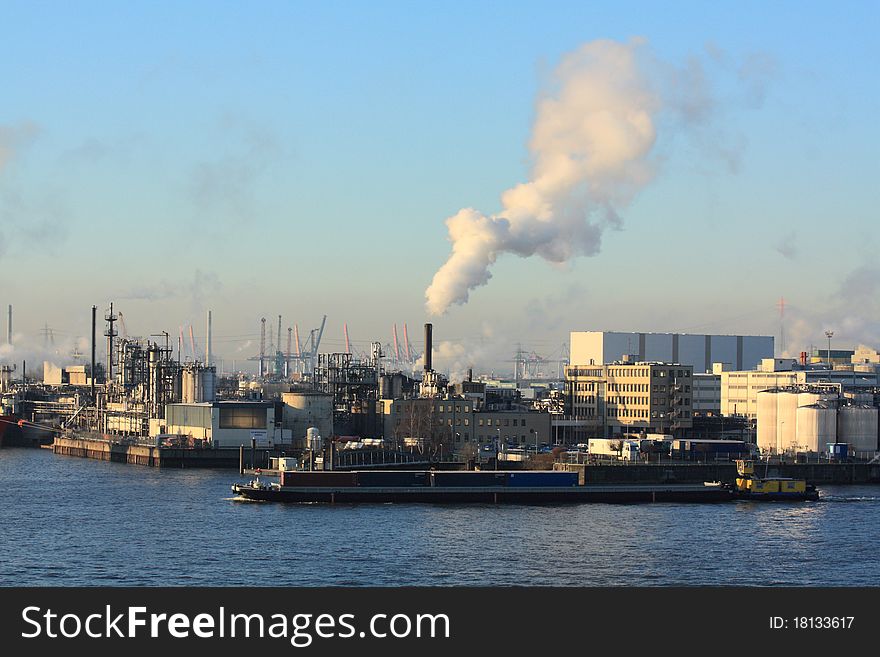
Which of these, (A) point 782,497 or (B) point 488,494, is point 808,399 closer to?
(A) point 782,497

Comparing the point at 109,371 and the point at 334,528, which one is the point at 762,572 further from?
the point at 109,371

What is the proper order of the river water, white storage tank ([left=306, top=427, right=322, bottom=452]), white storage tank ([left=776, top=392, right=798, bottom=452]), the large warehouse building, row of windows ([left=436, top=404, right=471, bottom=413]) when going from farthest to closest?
the large warehouse building
row of windows ([left=436, top=404, right=471, bottom=413])
white storage tank ([left=776, top=392, right=798, bottom=452])
white storage tank ([left=306, top=427, right=322, bottom=452])
the river water

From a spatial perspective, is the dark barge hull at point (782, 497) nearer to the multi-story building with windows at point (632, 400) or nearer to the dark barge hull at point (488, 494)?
the dark barge hull at point (488, 494)

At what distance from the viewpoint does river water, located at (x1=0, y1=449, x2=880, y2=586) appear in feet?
107

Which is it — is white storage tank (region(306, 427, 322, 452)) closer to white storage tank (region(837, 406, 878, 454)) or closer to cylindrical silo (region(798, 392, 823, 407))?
cylindrical silo (region(798, 392, 823, 407))

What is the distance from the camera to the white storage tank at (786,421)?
6919cm

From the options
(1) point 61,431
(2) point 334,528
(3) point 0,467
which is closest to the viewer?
(2) point 334,528

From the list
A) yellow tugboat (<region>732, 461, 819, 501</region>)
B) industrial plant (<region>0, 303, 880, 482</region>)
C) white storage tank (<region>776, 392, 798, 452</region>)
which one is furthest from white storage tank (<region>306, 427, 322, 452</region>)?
white storage tank (<region>776, 392, 798, 452</region>)

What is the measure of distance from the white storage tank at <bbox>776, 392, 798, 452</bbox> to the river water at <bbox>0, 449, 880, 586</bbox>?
574 inches

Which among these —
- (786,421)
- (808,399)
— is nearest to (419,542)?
(808,399)

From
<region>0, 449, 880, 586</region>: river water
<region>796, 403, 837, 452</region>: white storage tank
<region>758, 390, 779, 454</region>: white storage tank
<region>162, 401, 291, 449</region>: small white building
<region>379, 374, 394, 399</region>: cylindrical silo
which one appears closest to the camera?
<region>0, 449, 880, 586</region>: river water

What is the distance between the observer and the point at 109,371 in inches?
3807
